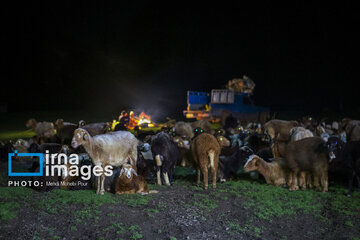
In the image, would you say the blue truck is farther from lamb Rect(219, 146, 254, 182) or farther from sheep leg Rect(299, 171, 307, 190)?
sheep leg Rect(299, 171, 307, 190)

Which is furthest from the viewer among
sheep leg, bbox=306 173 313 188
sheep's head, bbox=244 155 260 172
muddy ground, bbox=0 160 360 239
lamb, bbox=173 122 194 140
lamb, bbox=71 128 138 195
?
lamb, bbox=173 122 194 140

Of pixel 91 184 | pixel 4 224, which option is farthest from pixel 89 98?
pixel 4 224

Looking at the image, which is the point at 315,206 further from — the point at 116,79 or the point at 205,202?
the point at 116,79

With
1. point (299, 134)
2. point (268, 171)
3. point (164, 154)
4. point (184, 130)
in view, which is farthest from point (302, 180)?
point (184, 130)

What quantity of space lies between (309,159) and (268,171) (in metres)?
1.26

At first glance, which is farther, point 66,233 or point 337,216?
point 337,216

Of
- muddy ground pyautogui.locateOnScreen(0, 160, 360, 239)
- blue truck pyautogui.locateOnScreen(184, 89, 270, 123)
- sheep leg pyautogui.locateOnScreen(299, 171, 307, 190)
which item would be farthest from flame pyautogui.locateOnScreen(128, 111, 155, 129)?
sheep leg pyautogui.locateOnScreen(299, 171, 307, 190)

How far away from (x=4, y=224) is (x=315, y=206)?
6.80 meters

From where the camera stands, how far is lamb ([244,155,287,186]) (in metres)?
9.30

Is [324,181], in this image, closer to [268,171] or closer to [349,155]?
[349,155]

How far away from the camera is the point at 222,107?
92.2ft

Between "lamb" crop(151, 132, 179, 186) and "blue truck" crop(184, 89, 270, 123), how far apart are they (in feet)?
55.6

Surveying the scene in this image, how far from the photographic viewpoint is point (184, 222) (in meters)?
6.42

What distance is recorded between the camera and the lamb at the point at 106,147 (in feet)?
24.7
